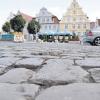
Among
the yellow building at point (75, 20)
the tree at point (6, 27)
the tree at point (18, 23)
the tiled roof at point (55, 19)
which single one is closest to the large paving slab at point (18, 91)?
the tree at point (18, 23)

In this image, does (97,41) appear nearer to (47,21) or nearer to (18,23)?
(18,23)

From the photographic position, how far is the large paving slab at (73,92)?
191 cm

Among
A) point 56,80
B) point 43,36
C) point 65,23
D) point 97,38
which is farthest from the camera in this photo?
point 65,23

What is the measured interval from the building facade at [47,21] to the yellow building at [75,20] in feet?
10.2

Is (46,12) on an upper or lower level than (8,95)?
upper

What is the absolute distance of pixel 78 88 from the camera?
216 cm

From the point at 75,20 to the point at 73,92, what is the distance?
7106 centimetres

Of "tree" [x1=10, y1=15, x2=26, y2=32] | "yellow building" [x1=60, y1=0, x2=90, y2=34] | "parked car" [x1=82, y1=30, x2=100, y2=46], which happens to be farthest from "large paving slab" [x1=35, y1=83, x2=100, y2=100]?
"yellow building" [x1=60, y1=0, x2=90, y2=34]

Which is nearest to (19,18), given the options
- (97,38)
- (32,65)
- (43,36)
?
(43,36)

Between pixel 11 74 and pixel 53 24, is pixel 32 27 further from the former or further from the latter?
pixel 11 74

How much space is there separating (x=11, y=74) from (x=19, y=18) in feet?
165

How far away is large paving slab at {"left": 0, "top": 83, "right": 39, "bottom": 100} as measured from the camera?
189 centimetres

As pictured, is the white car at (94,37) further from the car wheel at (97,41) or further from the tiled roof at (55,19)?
the tiled roof at (55,19)

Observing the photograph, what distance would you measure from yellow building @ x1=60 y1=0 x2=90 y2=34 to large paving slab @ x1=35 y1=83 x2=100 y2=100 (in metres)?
70.2
